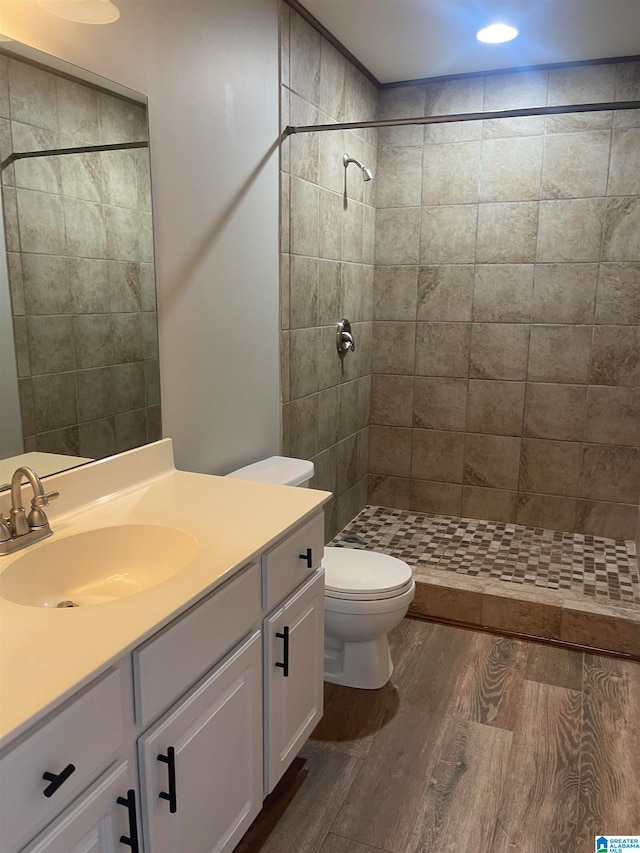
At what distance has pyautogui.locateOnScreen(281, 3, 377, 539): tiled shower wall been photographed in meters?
2.69

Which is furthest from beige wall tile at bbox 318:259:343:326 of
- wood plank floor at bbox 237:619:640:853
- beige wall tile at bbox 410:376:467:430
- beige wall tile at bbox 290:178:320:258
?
wood plank floor at bbox 237:619:640:853

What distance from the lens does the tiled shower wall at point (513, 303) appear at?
3.26m

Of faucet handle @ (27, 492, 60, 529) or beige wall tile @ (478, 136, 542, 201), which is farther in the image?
beige wall tile @ (478, 136, 542, 201)

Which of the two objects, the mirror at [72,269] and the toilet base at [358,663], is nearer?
the mirror at [72,269]

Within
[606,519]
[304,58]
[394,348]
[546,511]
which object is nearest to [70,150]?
[304,58]

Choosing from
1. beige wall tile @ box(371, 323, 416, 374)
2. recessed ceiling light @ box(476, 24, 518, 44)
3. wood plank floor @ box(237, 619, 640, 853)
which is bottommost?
wood plank floor @ box(237, 619, 640, 853)

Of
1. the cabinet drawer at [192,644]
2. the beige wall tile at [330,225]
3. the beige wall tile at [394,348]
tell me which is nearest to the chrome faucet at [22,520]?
the cabinet drawer at [192,644]

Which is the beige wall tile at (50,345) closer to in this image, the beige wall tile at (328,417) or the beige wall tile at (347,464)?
the beige wall tile at (328,417)

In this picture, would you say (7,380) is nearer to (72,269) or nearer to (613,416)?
(72,269)

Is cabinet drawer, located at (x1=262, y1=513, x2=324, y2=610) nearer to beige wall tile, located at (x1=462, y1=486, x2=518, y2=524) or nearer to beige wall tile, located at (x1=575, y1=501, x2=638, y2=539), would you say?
beige wall tile, located at (x1=462, y1=486, x2=518, y2=524)

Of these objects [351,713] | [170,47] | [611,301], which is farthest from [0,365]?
[611,301]

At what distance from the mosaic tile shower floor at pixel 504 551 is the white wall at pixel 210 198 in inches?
43.4

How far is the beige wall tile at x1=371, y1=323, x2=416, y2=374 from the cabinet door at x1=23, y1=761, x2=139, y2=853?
2.96 meters

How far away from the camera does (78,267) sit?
63.7 inches
